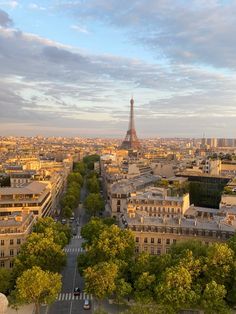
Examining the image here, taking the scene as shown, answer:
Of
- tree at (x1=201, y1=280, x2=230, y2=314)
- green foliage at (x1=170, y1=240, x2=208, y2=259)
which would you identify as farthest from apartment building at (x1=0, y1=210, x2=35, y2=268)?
tree at (x1=201, y1=280, x2=230, y2=314)

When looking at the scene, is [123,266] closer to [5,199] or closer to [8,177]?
[5,199]

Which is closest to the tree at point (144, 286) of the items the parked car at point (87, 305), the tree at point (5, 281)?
the parked car at point (87, 305)

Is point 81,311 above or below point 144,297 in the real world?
below

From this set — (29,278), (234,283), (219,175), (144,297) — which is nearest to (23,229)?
(29,278)

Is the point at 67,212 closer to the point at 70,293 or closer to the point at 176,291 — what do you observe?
the point at 70,293

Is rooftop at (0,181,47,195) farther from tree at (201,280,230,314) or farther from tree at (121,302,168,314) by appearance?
tree at (201,280,230,314)

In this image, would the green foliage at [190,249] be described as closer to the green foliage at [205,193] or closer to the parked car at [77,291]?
the parked car at [77,291]
